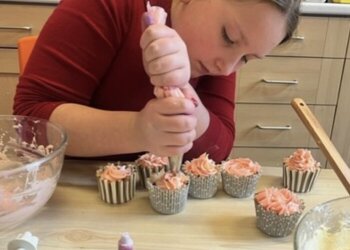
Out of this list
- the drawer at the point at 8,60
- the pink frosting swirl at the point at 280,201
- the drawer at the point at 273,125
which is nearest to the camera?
the pink frosting swirl at the point at 280,201

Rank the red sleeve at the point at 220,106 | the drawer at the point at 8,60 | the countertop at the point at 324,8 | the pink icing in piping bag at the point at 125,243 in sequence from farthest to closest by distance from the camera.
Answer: the drawer at the point at 8,60 → the countertop at the point at 324,8 → the red sleeve at the point at 220,106 → the pink icing in piping bag at the point at 125,243

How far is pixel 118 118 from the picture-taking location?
2.65 feet

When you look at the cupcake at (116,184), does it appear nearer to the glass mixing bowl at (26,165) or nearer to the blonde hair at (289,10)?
the glass mixing bowl at (26,165)

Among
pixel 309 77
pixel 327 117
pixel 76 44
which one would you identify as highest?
pixel 76 44

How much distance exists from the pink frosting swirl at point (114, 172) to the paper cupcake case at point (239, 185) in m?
0.16

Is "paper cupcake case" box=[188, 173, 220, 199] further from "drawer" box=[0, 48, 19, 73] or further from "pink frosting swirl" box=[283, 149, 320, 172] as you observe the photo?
"drawer" box=[0, 48, 19, 73]

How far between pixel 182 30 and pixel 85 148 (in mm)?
262

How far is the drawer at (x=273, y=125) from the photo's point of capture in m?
2.21

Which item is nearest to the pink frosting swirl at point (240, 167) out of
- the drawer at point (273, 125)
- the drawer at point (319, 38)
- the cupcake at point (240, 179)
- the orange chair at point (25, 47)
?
the cupcake at point (240, 179)

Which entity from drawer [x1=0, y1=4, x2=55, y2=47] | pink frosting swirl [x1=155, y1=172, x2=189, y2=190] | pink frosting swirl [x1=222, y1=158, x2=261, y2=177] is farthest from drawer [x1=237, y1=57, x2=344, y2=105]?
pink frosting swirl [x1=155, y1=172, x2=189, y2=190]

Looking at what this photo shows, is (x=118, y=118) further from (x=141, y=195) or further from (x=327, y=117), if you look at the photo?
(x=327, y=117)

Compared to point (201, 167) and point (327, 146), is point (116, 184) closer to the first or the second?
point (201, 167)

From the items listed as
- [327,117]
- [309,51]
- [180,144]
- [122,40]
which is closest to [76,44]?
[122,40]

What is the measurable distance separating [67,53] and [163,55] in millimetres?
277
